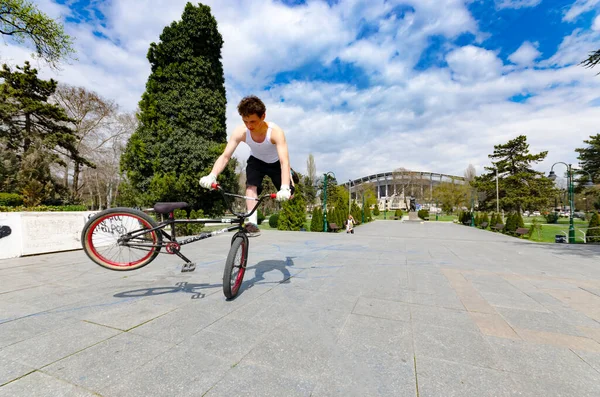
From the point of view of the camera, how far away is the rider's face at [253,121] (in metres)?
3.30

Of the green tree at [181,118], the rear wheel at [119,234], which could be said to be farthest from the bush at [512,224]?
the rear wheel at [119,234]

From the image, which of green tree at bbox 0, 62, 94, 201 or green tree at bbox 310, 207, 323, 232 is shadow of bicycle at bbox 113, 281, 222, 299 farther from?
green tree at bbox 0, 62, 94, 201

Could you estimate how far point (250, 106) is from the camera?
326 centimetres

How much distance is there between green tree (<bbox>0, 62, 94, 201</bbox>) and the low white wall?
51.1 ft

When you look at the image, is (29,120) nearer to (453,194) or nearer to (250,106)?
(250,106)

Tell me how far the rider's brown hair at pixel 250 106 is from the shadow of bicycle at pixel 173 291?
253 cm

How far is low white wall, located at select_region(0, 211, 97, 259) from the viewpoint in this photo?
628cm

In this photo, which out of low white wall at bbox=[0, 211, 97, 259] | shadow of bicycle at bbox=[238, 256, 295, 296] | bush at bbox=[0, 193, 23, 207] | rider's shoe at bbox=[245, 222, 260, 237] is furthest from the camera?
bush at bbox=[0, 193, 23, 207]

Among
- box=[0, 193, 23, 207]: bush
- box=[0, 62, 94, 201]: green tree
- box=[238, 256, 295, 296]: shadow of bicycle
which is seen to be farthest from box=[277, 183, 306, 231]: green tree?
box=[0, 62, 94, 201]: green tree

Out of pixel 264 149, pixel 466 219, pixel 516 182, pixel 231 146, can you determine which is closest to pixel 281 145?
pixel 264 149

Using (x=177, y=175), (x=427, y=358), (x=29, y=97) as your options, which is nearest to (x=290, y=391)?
(x=427, y=358)

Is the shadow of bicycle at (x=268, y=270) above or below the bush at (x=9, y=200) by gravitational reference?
below

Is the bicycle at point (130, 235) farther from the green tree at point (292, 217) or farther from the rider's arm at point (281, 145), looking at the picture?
the green tree at point (292, 217)

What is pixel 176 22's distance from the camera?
527 inches
